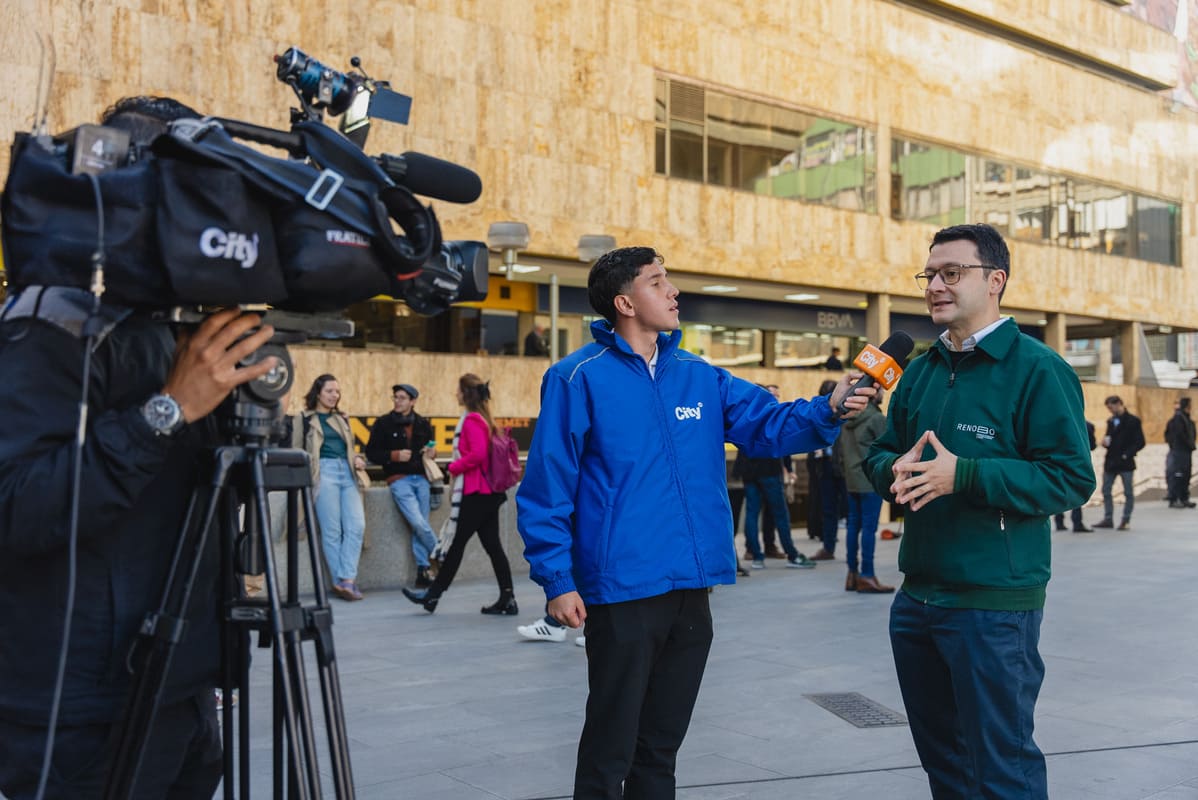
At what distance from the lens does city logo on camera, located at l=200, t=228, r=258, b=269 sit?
1959mm

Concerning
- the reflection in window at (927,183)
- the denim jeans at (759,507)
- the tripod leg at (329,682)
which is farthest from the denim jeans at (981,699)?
the reflection in window at (927,183)

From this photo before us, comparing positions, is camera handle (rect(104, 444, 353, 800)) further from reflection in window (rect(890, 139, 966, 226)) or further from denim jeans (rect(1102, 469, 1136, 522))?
reflection in window (rect(890, 139, 966, 226))

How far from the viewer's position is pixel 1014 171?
28.0m

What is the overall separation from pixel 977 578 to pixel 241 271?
2233 millimetres

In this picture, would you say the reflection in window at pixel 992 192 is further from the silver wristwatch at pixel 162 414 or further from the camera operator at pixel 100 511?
the silver wristwatch at pixel 162 414

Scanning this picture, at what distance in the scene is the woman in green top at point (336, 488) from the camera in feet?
34.5

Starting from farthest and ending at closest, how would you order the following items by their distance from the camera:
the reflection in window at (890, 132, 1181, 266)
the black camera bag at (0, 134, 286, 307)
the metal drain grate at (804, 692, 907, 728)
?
the reflection in window at (890, 132, 1181, 266), the metal drain grate at (804, 692, 907, 728), the black camera bag at (0, 134, 286, 307)

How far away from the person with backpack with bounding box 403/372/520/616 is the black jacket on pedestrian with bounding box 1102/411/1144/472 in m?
11.8

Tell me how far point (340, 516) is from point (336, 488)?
0.88ft

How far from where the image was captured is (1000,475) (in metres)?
3.22

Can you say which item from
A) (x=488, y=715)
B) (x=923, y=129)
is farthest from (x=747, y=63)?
(x=488, y=715)

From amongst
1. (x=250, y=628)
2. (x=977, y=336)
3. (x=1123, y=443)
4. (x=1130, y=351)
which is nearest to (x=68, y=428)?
(x=250, y=628)

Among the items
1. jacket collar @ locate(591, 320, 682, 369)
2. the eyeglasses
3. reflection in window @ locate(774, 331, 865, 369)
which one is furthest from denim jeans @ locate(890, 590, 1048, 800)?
reflection in window @ locate(774, 331, 865, 369)

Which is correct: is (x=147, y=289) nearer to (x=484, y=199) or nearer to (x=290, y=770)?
(x=290, y=770)
